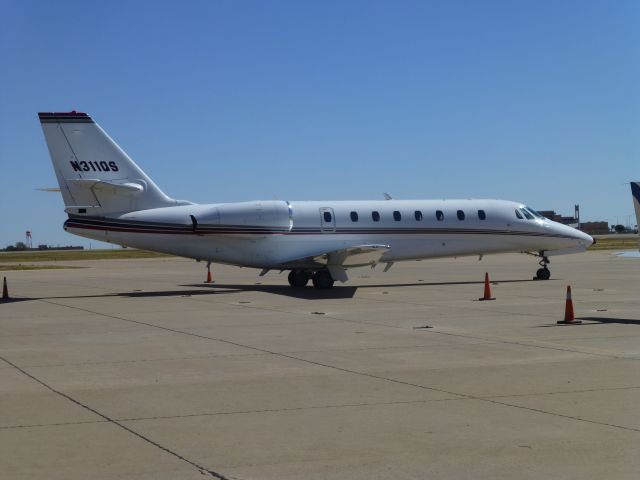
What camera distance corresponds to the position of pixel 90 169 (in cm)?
2631

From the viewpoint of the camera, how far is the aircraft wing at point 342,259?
27.1 meters

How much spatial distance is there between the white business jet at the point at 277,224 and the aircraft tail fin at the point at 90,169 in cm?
3

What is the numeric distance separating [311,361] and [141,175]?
15.7 metres

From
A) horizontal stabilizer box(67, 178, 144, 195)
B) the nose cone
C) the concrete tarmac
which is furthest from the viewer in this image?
the nose cone

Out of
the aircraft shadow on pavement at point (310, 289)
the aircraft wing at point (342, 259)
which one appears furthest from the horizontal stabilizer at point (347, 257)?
the aircraft shadow on pavement at point (310, 289)

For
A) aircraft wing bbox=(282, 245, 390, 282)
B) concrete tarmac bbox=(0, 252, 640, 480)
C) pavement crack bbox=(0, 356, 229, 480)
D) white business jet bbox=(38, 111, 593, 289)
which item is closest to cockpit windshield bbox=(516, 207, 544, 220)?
white business jet bbox=(38, 111, 593, 289)

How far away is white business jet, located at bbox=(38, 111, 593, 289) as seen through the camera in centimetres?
2630

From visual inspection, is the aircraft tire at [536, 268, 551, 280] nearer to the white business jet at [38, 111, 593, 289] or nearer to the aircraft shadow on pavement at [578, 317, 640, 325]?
the white business jet at [38, 111, 593, 289]

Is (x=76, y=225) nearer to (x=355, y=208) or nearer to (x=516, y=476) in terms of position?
(x=355, y=208)

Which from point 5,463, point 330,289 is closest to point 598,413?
point 5,463

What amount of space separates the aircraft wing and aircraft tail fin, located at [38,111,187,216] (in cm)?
506

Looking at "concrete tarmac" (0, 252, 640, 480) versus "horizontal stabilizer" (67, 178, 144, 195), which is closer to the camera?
"concrete tarmac" (0, 252, 640, 480)

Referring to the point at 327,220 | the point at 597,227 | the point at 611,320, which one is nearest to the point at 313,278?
the point at 327,220

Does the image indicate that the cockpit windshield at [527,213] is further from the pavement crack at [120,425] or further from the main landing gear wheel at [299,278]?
the pavement crack at [120,425]
